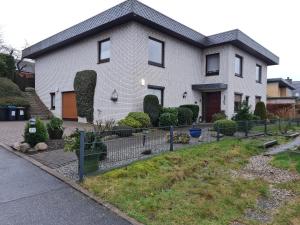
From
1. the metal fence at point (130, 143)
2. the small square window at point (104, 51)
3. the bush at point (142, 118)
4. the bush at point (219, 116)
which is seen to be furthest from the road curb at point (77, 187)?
the bush at point (219, 116)

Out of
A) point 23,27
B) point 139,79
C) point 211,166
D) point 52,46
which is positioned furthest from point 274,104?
point 23,27

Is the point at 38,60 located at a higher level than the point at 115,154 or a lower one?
higher

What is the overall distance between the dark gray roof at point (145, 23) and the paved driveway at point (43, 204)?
30.7 ft

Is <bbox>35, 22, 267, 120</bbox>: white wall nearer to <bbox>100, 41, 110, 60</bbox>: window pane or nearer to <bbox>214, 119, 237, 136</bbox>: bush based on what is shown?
<bbox>100, 41, 110, 60</bbox>: window pane

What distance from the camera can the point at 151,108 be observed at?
14.1 m

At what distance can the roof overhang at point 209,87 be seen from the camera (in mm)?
17453

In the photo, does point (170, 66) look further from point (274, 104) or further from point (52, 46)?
point (274, 104)

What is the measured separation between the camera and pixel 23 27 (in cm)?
4256

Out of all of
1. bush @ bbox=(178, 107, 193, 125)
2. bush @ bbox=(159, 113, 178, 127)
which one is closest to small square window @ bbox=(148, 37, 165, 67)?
bush @ bbox=(178, 107, 193, 125)

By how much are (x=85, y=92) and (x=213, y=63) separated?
27.1 feet

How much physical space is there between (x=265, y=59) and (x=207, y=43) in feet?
24.0

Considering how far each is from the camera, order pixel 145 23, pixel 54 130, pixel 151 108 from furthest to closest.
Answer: pixel 145 23 < pixel 151 108 < pixel 54 130

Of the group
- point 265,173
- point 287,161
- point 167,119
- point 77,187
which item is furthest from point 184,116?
point 77,187

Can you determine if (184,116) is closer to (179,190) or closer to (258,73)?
(179,190)
